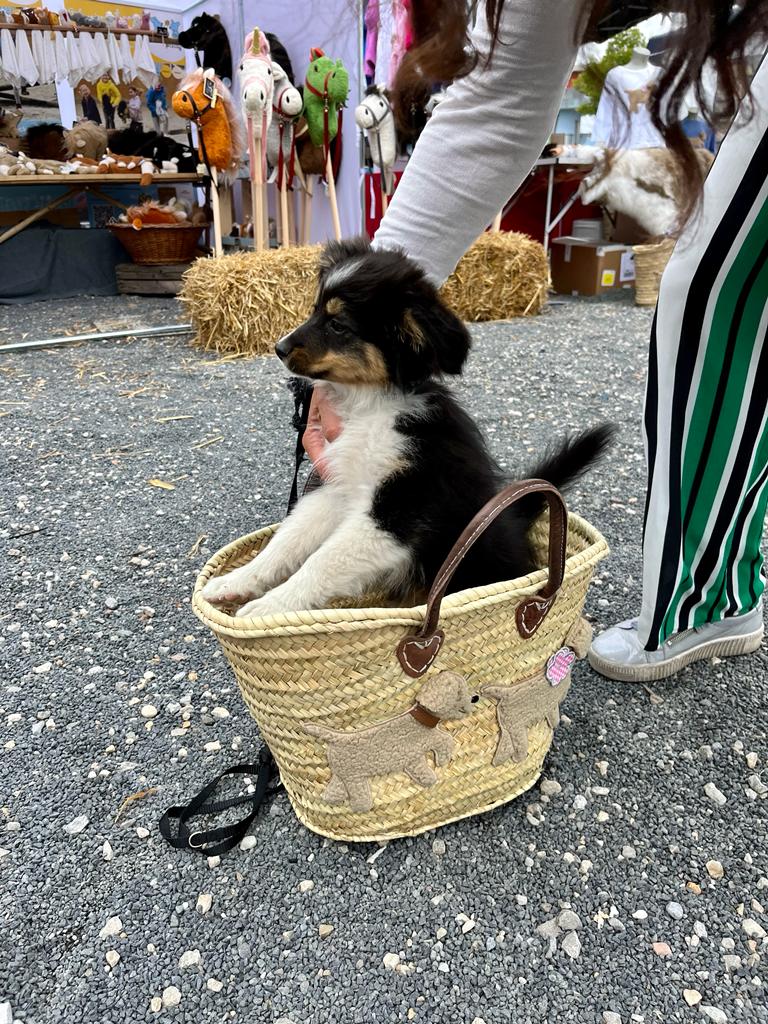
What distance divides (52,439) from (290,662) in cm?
269

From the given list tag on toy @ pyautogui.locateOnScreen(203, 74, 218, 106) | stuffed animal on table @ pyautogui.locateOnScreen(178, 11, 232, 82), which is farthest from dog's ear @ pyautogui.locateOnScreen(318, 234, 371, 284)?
stuffed animal on table @ pyautogui.locateOnScreen(178, 11, 232, 82)

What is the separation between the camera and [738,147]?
1237 mm

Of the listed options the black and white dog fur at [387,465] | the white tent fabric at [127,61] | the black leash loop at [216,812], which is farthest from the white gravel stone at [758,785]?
the white tent fabric at [127,61]

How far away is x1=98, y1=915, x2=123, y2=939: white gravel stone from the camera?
1181 mm

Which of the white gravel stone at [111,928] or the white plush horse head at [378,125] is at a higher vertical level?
the white plush horse head at [378,125]

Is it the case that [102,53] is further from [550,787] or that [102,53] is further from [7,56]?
[550,787]

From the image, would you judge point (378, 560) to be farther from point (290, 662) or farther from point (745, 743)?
point (745, 743)

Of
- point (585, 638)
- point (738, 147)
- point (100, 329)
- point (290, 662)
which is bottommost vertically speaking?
point (100, 329)

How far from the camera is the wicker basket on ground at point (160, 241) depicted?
6.29 meters

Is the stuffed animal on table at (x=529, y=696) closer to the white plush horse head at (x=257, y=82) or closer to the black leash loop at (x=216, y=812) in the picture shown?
the black leash loop at (x=216, y=812)

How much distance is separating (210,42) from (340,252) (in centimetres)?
610

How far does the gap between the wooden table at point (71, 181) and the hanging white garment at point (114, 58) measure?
3.41 ft

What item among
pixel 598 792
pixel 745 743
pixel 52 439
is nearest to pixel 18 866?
pixel 598 792

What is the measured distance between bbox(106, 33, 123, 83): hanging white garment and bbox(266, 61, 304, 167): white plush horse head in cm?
223
